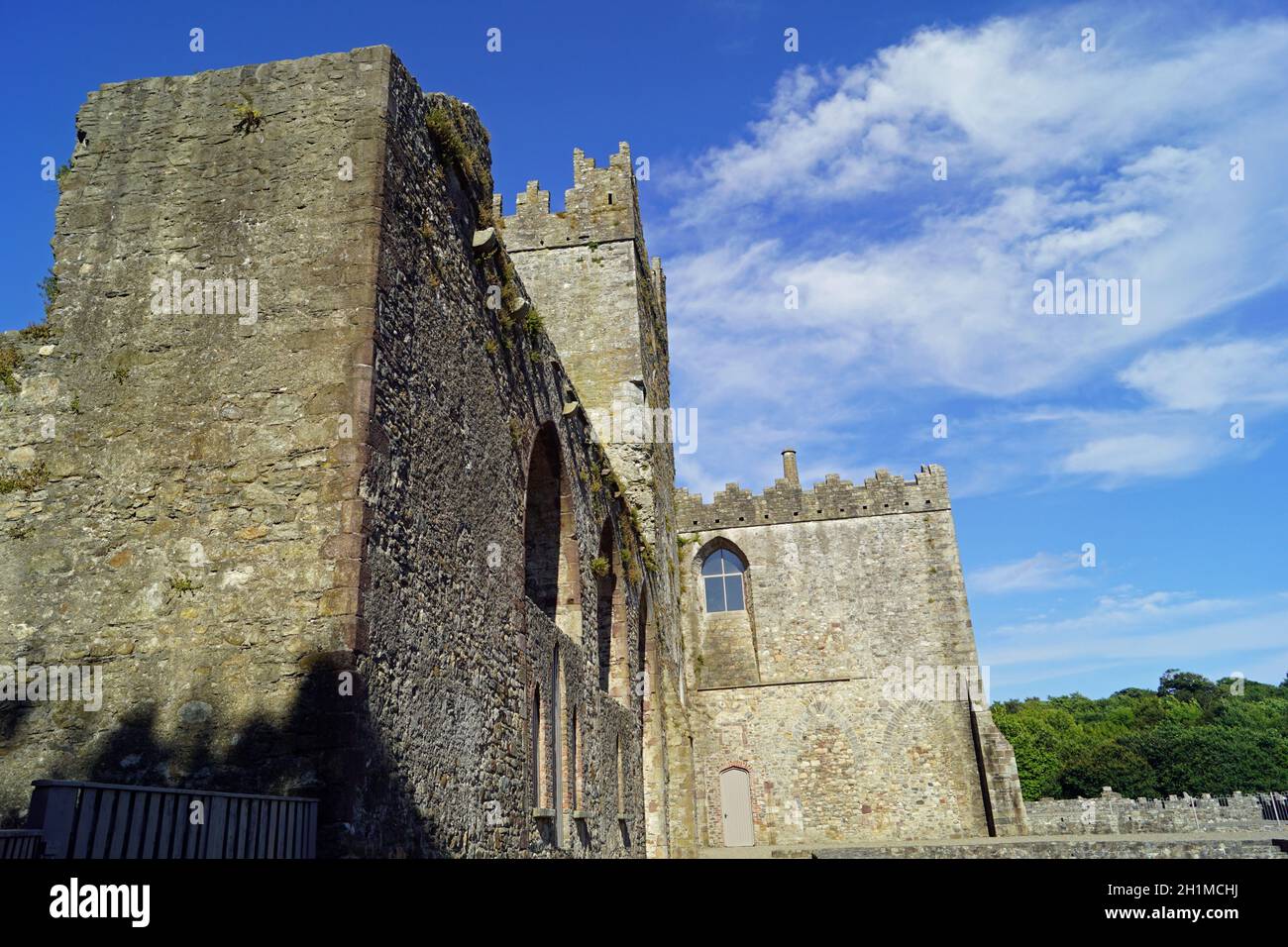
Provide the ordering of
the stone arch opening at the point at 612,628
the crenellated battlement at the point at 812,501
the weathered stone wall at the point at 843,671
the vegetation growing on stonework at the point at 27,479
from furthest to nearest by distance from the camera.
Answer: the crenellated battlement at the point at 812,501 < the weathered stone wall at the point at 843,671 < the stone arch opening at the point at 612,628 < the vegetation growing on stonework at the point at 27,479

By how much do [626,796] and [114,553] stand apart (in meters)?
10.8

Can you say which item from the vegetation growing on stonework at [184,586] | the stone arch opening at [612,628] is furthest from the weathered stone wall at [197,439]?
the stone arch opening at [612,628]

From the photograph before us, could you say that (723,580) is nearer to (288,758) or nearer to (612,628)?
(612,628)

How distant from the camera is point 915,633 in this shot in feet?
90.0

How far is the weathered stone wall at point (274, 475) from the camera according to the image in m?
5.89

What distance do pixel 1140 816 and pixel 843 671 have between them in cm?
1148

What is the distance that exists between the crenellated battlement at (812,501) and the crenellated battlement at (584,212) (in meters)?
10.2

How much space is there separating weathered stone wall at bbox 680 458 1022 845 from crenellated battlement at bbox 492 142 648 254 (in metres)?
11.1

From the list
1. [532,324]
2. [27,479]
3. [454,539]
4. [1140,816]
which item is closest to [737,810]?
[1140,816]

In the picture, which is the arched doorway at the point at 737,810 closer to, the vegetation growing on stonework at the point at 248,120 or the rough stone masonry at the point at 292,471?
the rough stone masonry at the point at 292,471

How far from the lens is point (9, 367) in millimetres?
7133

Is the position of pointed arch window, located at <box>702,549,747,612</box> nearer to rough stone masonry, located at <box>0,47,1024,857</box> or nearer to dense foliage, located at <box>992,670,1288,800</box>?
rough stone masonry, located at <box>0,47,1024,857</box>

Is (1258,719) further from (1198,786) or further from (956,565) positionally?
(956,565)
